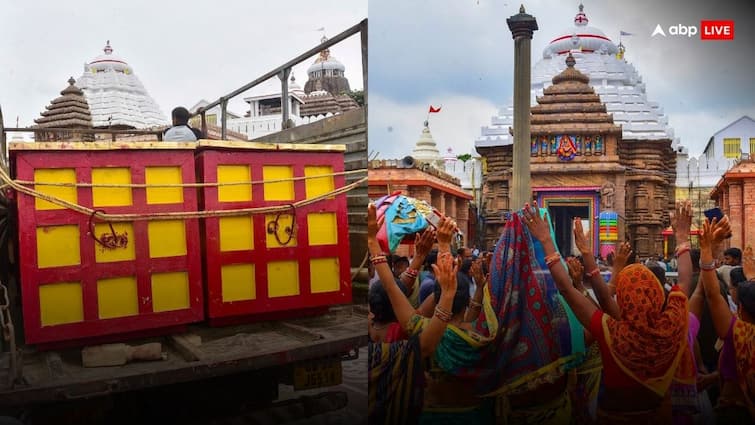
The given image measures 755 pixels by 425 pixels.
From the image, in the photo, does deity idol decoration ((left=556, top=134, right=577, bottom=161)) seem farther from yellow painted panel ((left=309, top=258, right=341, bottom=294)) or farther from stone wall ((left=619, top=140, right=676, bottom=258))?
yellow painted panel ((left=309, top=258, right=341, bottom=294))

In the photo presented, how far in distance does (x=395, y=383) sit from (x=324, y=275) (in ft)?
1.80

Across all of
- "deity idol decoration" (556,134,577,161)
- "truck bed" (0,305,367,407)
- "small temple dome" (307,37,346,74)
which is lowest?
"truck bed" (0,305,367,407)

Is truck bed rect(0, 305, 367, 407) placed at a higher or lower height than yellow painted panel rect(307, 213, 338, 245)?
lower

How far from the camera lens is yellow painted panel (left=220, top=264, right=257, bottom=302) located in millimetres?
2535

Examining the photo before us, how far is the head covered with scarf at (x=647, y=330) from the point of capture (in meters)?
2.23

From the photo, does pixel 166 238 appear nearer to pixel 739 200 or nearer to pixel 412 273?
pixel 412 273

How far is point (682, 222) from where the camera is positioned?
2.41 metres

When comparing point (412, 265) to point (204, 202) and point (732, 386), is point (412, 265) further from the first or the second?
point (732, 386)

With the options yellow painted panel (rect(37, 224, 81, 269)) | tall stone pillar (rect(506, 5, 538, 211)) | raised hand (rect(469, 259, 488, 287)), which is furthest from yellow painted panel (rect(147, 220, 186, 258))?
tall stone pillar (rect(506, 5, 538, 211))

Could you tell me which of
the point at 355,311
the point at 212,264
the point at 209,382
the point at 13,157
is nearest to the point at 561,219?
the point at 355,311

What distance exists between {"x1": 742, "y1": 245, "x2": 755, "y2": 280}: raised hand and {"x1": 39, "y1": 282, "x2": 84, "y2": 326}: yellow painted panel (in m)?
2.36

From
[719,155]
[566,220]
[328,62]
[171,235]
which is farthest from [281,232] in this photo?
[328,62]

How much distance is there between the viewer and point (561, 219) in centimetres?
257

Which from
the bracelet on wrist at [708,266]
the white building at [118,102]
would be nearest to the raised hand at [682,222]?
the bracelet on wrist at [708,266]
